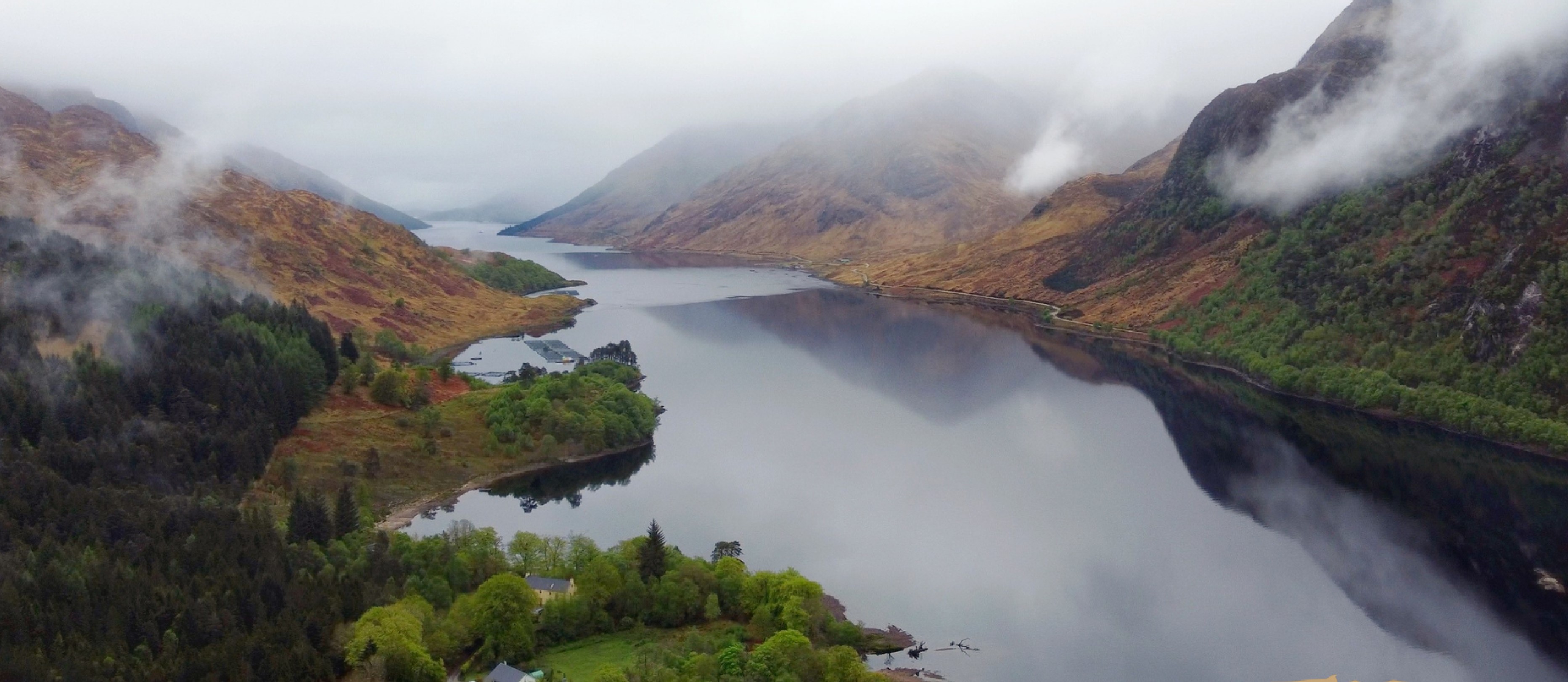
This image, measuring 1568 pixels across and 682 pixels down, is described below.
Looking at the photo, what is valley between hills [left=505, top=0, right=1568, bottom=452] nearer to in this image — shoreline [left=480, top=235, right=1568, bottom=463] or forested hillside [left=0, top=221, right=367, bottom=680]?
shoreline [left=480, top=235, right=1568, bottom=463]

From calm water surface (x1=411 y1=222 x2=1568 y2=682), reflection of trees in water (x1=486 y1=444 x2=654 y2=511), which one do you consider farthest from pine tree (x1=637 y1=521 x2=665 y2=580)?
reflection of trees in water (x1=486 y1=444 x2=654 y2=511)

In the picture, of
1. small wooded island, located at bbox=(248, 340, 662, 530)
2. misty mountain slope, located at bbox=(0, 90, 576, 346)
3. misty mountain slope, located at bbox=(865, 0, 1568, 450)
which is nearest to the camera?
small wooded island, located at bbox=(248, 340, 662, 530)

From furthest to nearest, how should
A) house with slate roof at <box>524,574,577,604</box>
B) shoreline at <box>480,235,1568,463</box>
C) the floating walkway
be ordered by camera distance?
1. the floating walkway
2. shoreline at <box>480,235,1568,463</box>
3. house with slate roof at <box>524,574,577,604</box>

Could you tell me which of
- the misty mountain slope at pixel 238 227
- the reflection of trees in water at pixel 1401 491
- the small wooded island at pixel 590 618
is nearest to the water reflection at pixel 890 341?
the reflection of trees in water at pixel 1401 491

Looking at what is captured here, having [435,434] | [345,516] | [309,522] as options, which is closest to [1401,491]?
[345,516]

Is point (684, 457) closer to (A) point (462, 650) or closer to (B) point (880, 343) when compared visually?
(A) point (462, 650)

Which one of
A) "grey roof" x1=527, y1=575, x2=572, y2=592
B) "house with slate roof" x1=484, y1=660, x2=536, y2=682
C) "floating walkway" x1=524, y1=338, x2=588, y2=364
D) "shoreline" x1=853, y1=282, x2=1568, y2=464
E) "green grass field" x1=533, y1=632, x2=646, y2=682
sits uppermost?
"shoreline" x1=853, y1=282, x2=1568, y2=464

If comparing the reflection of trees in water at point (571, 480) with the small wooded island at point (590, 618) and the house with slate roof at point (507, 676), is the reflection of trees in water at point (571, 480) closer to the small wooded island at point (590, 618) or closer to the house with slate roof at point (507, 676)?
the small wooded island at point (590, 618)
